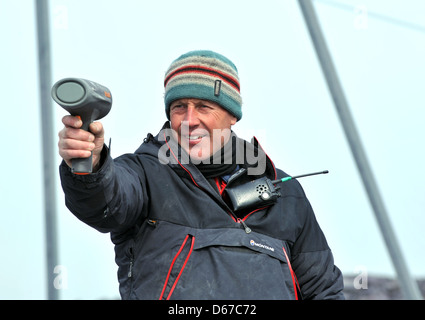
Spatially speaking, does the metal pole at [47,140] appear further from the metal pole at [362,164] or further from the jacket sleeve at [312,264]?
the jacket sleeve at [312,264]

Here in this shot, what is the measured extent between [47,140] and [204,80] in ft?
3.84

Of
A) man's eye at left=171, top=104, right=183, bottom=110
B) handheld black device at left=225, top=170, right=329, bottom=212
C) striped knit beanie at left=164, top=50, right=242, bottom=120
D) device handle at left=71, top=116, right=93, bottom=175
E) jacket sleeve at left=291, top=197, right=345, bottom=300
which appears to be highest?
striped knit beanie at left=164, top=50, right=242, bottom=120

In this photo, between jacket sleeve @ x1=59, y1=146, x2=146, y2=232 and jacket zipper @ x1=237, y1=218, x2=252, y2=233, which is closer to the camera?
jacket sleeve @ x1=59, y1=146, x2=146, y2=232

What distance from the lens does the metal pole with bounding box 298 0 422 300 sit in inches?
94.2

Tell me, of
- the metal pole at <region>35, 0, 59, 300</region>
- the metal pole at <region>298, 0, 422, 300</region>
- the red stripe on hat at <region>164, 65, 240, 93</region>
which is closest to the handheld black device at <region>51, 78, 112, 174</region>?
the red stripe on hat at <region>164, 65, 240, 93</region>

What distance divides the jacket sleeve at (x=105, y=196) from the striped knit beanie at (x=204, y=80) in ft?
0.74

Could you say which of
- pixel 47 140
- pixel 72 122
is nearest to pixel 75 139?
pixel 72 122

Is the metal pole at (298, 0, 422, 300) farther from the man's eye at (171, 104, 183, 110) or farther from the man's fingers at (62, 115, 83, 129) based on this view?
the man's fingers at (62, 115, 83, 129)

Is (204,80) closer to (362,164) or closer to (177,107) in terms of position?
(177,107)

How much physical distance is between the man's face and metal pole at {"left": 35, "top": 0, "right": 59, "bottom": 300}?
1.10 meters

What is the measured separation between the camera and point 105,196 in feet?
3.18

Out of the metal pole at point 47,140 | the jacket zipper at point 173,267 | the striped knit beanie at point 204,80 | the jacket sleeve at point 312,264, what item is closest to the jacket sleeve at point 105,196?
the jacket zipper at point 173,267
